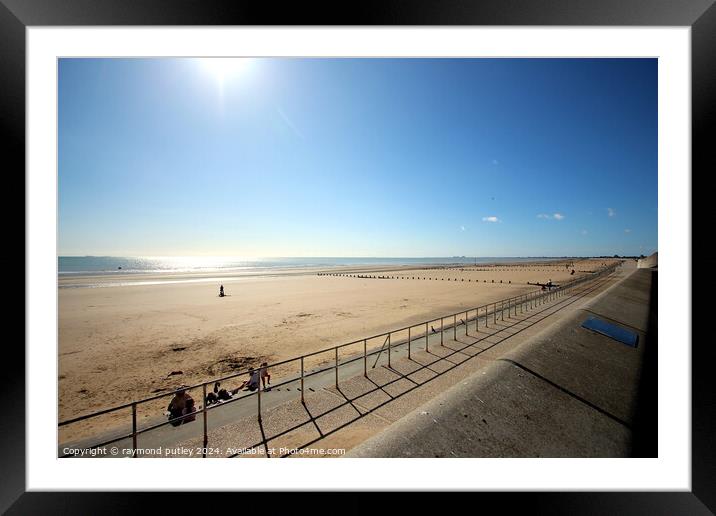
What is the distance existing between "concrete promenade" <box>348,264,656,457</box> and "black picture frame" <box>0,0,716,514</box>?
0.47 metres

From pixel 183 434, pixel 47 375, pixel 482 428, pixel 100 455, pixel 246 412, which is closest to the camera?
pixel 47 375

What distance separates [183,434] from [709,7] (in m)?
6.54

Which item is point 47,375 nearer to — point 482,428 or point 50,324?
point 50,324

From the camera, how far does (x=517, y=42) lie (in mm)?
2473

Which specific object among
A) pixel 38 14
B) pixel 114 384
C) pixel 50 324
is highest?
pixel 38 14

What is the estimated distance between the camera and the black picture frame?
78.3 inches

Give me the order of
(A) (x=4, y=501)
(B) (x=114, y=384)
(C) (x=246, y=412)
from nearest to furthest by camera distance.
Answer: (A) (x=4, y=501), (C) (x=246, y=412), (B) (x=114, y=384)

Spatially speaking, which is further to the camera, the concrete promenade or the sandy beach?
the sandy beach

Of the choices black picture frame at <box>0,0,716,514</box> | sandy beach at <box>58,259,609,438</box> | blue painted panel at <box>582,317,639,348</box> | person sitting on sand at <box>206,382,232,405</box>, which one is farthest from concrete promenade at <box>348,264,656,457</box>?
sandy beach at <box>58,259,609,438</box>

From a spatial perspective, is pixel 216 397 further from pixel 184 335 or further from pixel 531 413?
pixel 184 335

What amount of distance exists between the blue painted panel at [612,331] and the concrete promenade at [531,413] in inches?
59.8

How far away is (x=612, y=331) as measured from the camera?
6906 millimetres

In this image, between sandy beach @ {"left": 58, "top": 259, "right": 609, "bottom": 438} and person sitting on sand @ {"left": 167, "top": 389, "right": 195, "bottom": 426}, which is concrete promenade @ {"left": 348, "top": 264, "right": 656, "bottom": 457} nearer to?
person sitting on sand @ {"left": 167, "top": 389, "right": 195, "bottom": 426}

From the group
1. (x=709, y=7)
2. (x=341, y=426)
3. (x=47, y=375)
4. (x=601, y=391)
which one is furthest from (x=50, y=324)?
(x=601, y=391)
